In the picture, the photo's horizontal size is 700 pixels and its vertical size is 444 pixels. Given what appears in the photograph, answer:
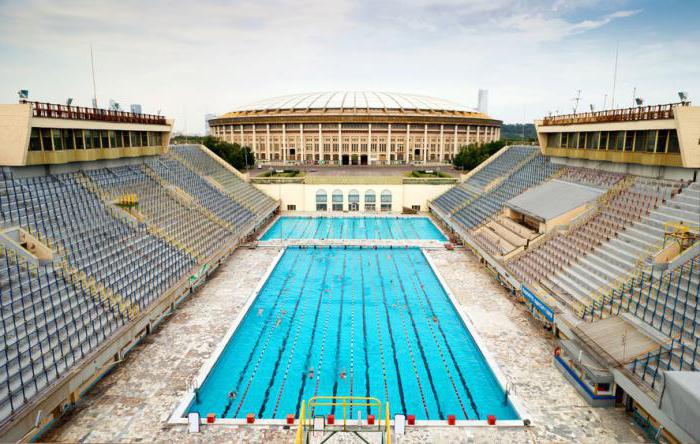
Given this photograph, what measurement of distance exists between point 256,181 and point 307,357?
1008 inches

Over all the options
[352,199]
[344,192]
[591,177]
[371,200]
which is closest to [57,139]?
[344,192]

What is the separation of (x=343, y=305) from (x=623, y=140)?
15239 millimetres

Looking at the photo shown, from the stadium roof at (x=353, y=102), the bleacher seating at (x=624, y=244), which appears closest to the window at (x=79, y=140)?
the bleacher seating at (x=624, y=244)

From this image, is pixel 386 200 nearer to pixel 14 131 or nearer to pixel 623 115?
pixel 623 115

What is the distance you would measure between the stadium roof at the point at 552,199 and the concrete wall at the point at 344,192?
39.8ft

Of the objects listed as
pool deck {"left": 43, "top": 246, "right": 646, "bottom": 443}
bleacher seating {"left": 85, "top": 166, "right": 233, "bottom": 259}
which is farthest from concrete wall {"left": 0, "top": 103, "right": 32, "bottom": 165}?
pool deck {"left": 43, "top": 246, "right": 646, "bottom": 443}

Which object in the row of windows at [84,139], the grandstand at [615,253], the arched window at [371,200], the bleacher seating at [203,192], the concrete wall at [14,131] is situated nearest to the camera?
the grandstand at [615,253]

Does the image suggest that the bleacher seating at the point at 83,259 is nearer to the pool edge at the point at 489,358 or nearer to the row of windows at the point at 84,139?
the row of windows at the point at 84,139

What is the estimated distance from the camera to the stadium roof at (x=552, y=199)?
741 inches

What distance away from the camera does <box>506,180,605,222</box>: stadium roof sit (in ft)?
61.7

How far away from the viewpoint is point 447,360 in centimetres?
1250

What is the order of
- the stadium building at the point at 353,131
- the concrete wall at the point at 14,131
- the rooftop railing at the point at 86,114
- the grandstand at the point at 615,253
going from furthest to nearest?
the stadium building at the point at 353,131, the rooftop railing at the point at 86,114, the concrete wall at the point at 14,131, the grandstand at the point at 615,253

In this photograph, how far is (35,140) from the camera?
15.6 metres

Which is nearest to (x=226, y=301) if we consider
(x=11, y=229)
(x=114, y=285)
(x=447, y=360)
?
(x=114, y=285)
